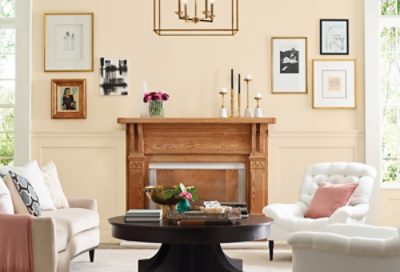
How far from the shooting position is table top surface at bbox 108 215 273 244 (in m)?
4.62

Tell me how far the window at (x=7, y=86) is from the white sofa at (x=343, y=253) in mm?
4974

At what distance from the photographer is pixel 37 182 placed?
233 inches

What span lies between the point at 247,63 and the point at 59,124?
6.71 ft

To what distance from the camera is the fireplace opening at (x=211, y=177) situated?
7520 mm

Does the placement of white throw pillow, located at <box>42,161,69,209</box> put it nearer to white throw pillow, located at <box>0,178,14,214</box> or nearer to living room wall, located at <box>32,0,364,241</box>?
white throw pillow, located at <box>0,178,14,214</box>

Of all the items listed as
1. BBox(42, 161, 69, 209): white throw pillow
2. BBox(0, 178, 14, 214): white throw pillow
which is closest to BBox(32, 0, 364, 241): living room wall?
BBox(42, 161, 69, 209): white throw pillow

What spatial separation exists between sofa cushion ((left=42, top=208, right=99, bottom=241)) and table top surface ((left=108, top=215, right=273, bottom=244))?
25.0 inches

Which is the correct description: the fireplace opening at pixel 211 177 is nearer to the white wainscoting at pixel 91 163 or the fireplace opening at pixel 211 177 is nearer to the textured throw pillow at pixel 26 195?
the white wainscoting at pixel 91 163

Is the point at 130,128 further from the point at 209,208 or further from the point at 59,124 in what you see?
the point at 209,208

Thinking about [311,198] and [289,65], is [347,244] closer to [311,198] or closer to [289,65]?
[311,198]

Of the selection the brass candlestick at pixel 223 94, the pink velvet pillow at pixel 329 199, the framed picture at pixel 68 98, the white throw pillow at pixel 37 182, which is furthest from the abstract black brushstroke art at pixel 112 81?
the pink velvet pillow at pixel 329 199

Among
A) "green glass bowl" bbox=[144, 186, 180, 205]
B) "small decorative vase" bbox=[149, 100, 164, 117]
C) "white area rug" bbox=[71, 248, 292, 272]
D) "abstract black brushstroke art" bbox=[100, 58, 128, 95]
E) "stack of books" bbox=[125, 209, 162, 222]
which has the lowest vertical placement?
"white area rug" bbox=[71, 248, 292, 272]

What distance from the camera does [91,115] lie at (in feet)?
25.2

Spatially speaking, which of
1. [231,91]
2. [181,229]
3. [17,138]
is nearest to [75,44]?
[17,138]
